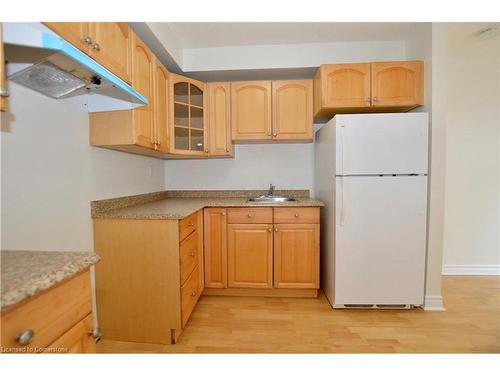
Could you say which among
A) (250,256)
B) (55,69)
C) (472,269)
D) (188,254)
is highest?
(55,69)

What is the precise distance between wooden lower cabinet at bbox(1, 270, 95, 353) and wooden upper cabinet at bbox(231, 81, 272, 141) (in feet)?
6.16

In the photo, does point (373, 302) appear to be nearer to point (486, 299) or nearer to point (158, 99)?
point (486, 299)

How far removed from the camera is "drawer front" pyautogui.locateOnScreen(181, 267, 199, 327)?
63.5 inches

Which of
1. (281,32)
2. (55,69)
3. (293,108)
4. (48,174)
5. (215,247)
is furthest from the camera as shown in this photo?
(293,108)

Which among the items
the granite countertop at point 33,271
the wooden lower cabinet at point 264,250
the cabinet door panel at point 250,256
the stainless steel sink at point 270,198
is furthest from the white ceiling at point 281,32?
the granite countertop at point 33,271

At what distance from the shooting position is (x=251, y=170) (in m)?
2.71

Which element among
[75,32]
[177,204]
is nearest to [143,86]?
[75,32]

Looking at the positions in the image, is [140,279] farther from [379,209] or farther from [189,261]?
[379,209]

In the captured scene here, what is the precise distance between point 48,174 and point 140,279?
84 cm

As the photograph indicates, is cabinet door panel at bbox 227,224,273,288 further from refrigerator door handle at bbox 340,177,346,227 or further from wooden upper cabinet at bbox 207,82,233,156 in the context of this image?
wooden upper cabinet at bbox 207,82,233,156

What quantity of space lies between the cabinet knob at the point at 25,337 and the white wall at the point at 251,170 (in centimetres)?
220

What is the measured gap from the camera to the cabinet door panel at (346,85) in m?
2.06
